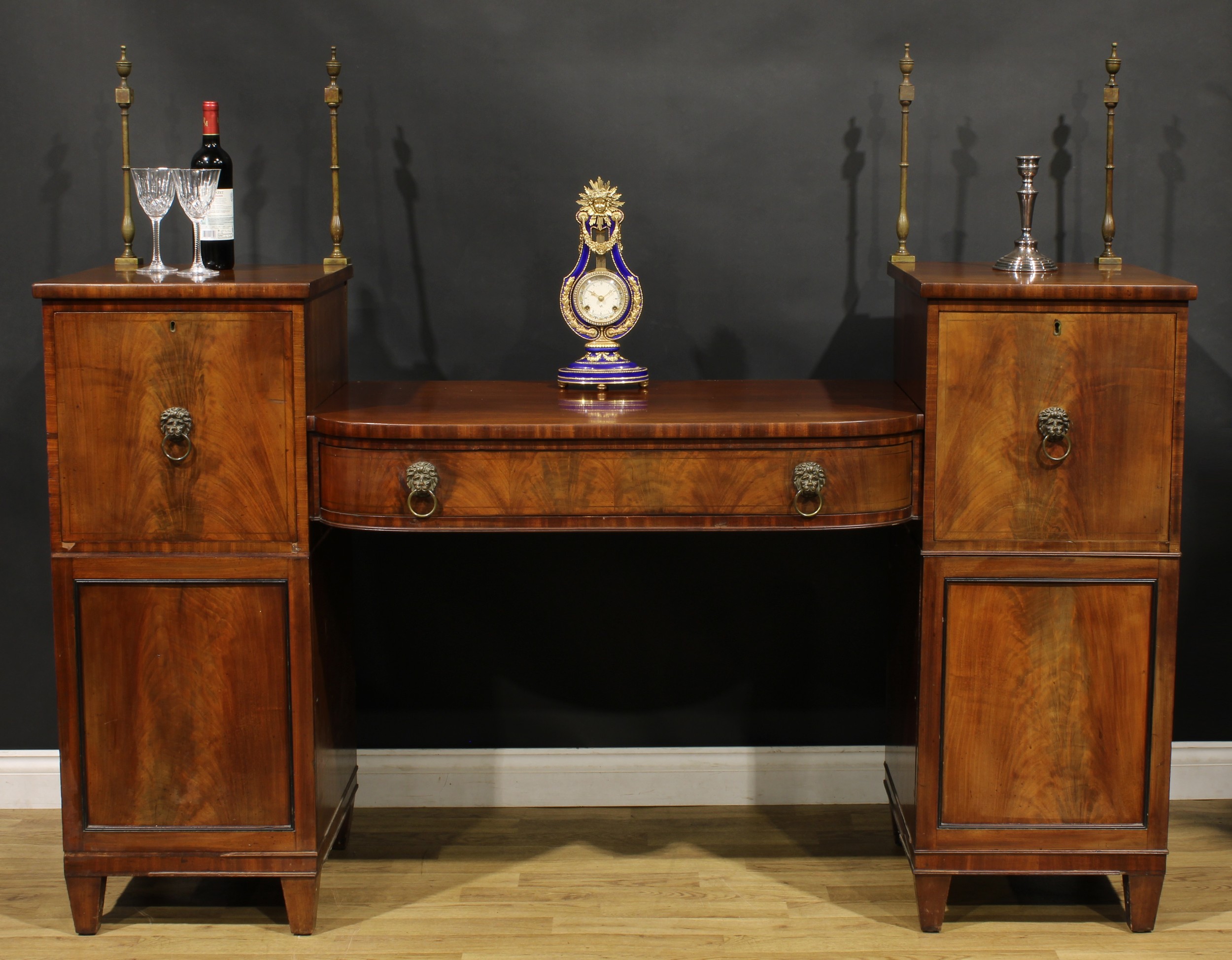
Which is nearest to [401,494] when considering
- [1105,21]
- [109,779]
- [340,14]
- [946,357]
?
[109,779]

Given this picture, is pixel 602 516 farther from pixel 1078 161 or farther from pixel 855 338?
pixel 1078 161

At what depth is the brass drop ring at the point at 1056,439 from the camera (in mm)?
2312

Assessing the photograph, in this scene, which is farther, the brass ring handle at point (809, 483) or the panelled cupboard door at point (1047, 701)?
the panelled cupboard door at point (1047, 701)

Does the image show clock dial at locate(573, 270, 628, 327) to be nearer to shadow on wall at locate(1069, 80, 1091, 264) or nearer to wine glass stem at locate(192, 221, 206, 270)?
wine glass stem at locate(192, 221, 206, 270)

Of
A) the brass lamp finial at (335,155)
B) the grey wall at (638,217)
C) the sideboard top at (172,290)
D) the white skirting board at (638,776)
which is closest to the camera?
the sideboard top at (172,290)

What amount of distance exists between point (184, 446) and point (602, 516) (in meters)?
0.72

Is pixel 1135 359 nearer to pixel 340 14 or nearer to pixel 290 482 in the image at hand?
pixel 290 482

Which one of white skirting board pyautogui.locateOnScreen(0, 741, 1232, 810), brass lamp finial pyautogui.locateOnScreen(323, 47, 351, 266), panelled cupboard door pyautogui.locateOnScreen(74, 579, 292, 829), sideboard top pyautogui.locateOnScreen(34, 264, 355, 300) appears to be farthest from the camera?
white skirting board pyautogui.locateOnScreen(0, 741, 1232, 810)

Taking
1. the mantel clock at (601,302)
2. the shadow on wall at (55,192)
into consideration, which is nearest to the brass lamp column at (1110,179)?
the mantel clock at (601,302)

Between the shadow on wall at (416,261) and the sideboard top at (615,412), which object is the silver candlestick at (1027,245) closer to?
the sideboard top at (615,412)

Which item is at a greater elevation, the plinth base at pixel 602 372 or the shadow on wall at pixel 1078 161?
the shadow on wall at pixel 1078 161

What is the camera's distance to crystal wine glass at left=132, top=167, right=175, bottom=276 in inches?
95.1

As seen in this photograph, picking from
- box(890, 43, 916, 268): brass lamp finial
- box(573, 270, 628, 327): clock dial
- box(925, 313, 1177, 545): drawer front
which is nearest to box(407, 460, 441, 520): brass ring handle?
box(573, 270, 628, 327): clock dial

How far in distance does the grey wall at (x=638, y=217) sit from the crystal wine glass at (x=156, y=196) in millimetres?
431
